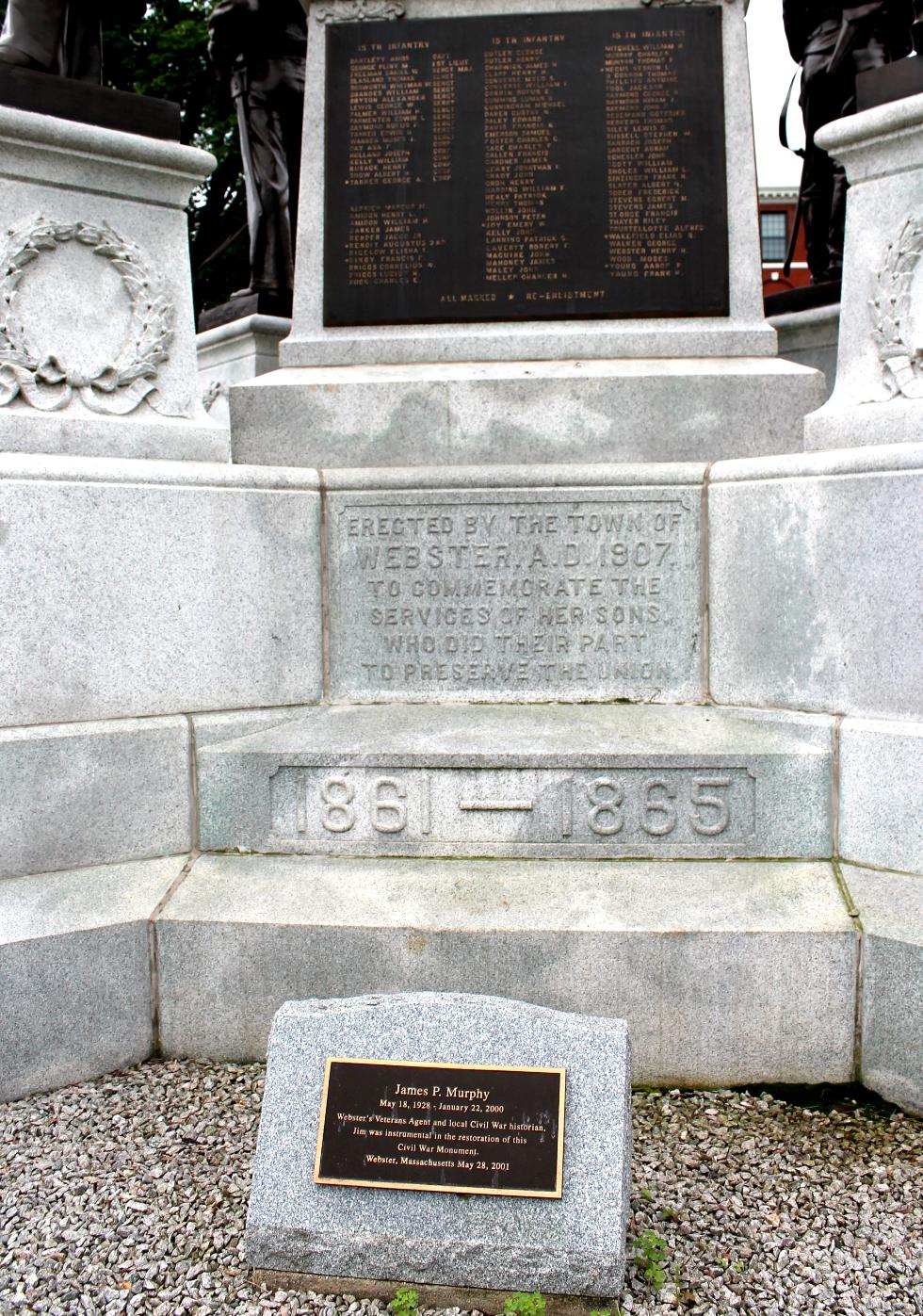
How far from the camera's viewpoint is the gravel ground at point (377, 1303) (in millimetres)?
2686

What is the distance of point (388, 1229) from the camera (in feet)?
8.70

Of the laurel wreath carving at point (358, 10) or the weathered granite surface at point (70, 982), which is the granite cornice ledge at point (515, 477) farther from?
the laurel wreath carving at point (358, 10)

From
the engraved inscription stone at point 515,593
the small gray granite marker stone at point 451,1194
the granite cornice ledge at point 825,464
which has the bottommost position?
the small gray granite marker stone at point 451,1194

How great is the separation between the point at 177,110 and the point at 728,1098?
4327 millimetres

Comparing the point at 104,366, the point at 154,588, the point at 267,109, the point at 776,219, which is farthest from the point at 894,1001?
the point at 776,219

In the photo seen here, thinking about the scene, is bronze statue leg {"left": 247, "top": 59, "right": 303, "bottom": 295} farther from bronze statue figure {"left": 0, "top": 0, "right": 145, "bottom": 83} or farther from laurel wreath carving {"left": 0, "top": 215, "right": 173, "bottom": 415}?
laurel wreath carving {"left": 0, "top": 215, "right": 173, "bottom": 415}

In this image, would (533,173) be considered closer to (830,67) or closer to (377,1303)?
(830,67)

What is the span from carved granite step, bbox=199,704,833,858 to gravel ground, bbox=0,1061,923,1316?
88cm

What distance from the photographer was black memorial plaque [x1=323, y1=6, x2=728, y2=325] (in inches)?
202

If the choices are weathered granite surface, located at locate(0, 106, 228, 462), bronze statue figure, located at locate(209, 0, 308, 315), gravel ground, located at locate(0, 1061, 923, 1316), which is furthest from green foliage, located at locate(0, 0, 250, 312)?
gravel ground, located at locate(0, 1061, 923, 1316)

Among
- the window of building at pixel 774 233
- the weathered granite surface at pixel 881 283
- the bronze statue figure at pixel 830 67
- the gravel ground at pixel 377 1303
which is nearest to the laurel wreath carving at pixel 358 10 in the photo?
the weathered granite surface at pixel 881 283

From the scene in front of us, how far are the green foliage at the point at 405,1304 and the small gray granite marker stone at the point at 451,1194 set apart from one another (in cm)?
5

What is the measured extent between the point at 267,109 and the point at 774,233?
1650 inches

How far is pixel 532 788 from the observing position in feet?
13.4
